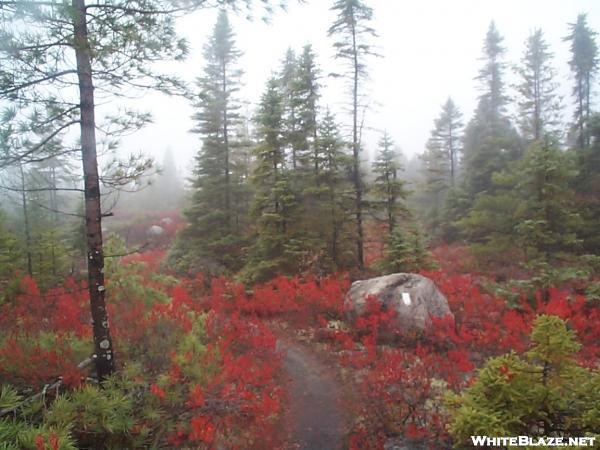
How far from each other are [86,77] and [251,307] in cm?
908

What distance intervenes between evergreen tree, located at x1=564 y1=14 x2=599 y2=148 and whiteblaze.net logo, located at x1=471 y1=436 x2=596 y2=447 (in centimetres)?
2995

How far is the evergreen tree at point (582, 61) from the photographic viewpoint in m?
26.0

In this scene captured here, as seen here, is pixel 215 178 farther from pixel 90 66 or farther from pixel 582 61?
pixel 582 61

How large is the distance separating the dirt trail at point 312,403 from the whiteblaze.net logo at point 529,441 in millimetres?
3066

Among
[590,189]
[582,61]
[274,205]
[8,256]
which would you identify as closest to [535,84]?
[582,61]

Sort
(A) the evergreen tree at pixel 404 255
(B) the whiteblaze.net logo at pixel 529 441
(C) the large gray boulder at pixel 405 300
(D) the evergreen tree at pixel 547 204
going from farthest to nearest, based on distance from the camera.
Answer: (A) the evergreen tree at pixel 404 255 < (D) the evergreen tree at pixel 547 204 < (C) the large gray boulder at pixel 405 300 < (B) the whiteblaze.net logo at pixel 529 441

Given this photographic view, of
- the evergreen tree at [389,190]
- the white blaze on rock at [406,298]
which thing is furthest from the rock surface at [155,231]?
the white blaze on rock at [406,298]

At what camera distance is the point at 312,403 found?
744 cm

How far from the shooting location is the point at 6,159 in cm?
539

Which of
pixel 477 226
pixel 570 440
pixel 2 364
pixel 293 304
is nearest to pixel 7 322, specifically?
pixel 2 364

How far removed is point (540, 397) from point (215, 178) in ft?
58.2

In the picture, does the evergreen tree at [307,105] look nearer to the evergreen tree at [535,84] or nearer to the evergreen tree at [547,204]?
the evergreen tree at [547,204]

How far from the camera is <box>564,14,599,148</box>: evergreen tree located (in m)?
26.0

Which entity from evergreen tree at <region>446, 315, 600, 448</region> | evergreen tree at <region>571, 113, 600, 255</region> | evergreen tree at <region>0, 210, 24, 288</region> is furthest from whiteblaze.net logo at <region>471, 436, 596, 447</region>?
evergreen tree at <region>571, 113, 600, 255</region>
